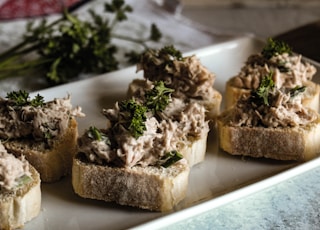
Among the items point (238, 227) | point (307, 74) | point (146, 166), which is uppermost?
point (307, 74)

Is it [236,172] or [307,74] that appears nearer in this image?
[236,172]

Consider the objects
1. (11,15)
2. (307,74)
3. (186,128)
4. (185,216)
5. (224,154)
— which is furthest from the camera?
(11,15)

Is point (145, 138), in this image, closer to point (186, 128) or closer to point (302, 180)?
point (186, 128)

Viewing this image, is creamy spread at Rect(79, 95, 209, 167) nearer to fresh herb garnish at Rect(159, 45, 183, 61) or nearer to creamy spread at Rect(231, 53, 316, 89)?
fresh herb garnish at Rect(159, 45, 183, 61)

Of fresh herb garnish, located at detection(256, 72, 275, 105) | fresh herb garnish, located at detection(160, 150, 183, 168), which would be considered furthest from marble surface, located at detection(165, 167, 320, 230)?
fresh herb garnish, located at detection(256, 72, 275, 105)

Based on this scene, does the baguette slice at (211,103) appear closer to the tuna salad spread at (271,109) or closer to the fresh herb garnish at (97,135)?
the tuna salad spread at (271,109)

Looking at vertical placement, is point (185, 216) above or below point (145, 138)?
below

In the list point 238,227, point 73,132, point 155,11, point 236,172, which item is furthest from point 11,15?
point 238,227
